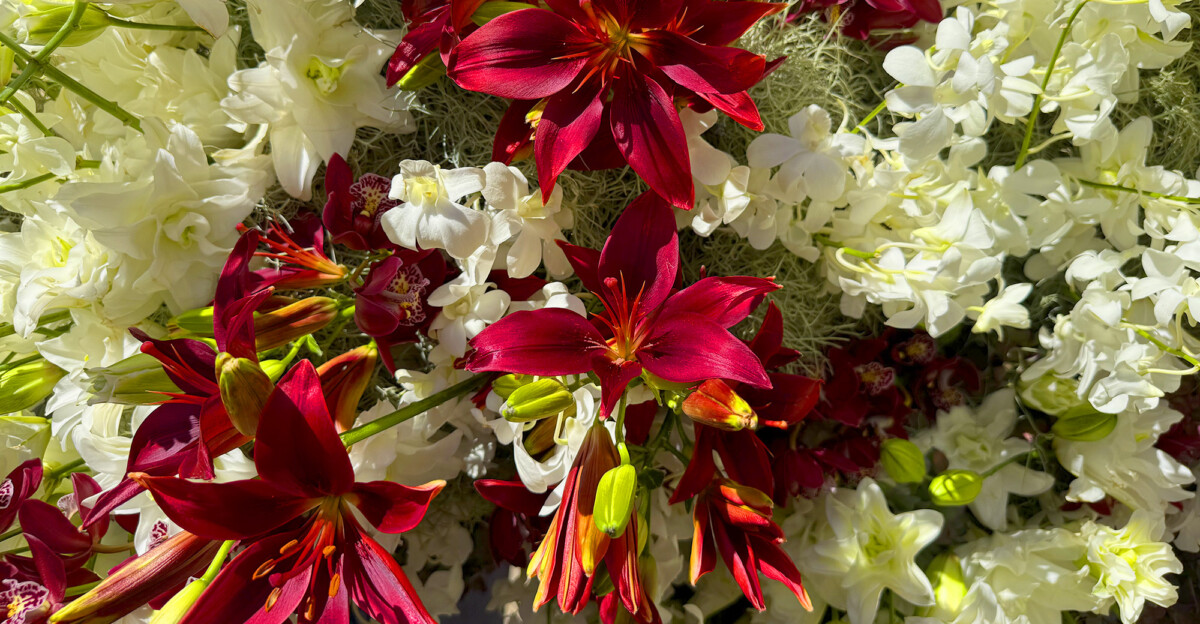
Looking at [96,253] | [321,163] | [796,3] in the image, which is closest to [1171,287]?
[796,3]

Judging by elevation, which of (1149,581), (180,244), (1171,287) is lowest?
(1149,581)

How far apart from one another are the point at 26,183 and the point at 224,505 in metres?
0.31

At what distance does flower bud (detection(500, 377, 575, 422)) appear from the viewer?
44 centimetres

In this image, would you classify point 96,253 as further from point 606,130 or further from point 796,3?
point 796,3

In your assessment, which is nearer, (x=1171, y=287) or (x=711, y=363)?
(x=711, y=363)

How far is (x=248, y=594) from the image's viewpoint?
0.44 m

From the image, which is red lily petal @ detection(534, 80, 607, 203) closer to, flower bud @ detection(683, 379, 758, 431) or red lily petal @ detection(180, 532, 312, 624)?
flower bud @ detection(683, 379, 758, 431)

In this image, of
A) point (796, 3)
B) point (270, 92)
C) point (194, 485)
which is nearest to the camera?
point (194, 485)

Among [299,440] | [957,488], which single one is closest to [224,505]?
[299,440]

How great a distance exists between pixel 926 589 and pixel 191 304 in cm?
59

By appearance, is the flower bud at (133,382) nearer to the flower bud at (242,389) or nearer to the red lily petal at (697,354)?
the flower bud at (242,389)

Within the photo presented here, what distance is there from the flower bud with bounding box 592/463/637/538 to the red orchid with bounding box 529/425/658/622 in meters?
0.01

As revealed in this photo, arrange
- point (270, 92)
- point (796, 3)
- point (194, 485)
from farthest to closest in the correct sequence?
point (796, 3) < point (270, 92) < point (194, 485)

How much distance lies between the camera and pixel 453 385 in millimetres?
549
